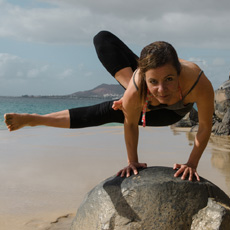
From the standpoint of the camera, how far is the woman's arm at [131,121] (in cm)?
341

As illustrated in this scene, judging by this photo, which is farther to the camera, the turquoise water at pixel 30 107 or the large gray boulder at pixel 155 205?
the turquoise water at pixel 30 107

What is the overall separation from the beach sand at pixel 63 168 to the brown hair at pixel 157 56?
93.6 inches

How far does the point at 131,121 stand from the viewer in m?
3.65

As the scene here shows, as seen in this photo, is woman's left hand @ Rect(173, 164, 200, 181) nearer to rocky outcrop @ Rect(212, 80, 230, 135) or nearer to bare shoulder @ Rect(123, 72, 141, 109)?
bare shoulder @ Rect(123, 72, 141, 109)

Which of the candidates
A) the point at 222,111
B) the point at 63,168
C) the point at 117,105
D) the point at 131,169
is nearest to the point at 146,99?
the point at 117,105

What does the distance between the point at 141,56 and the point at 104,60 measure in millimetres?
970

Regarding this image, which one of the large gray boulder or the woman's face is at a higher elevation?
the woman's face

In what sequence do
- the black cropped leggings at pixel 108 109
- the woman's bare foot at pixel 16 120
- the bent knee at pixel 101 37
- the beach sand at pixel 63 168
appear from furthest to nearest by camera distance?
the beach sand at pixel 63 168
the bent knee at pixel 101 37
the black cropped leggings at pixel 108 109
the woman's bare foot at pixel 16 120

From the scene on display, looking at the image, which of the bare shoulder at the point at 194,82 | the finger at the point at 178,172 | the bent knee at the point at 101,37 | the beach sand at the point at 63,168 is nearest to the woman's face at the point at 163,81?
the bare shoulder at the point at 194,82

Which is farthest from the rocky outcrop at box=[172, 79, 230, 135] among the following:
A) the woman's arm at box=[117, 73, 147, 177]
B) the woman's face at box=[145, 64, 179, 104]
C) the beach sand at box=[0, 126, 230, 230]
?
the woman's face at box=[145, 64, 179, 104]

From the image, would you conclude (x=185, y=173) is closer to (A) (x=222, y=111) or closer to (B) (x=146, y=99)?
(B) (x=146, y=99)

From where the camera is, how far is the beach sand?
4.95m

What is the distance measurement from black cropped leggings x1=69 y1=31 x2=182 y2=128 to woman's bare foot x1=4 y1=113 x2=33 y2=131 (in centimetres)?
47

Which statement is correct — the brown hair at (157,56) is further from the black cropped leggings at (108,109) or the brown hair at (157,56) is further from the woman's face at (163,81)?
the black cropped leggings at (108,109)
